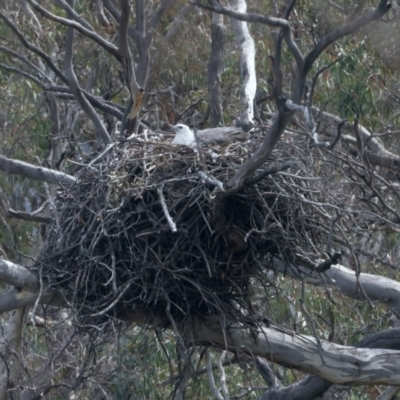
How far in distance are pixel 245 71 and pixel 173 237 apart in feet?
8.93

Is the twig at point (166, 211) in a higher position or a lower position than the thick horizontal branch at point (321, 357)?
higher

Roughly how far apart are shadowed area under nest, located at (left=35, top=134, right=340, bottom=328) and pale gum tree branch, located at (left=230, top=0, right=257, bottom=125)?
1131mm

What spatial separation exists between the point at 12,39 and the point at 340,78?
11.6 feet

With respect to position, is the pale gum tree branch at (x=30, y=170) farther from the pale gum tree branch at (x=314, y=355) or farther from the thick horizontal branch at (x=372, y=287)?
the thick horizontal branch at (x=372, y=287)

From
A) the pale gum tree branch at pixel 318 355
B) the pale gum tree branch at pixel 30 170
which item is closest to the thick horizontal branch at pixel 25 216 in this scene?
the pale gum tree branch at pixel 30 170

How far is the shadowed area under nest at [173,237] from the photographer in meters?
4.82

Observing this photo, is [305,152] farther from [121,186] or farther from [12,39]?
[12,39]

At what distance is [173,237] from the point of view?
4.90 meters

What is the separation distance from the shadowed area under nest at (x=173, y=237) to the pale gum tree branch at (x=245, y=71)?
1.13 m

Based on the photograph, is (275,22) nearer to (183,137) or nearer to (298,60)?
(298,60)

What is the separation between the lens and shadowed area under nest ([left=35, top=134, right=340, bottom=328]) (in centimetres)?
482

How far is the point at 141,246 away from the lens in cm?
487

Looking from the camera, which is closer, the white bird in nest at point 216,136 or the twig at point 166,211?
the twig at point 166,211

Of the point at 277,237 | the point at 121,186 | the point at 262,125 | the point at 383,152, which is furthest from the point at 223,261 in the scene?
the point at 383,152
